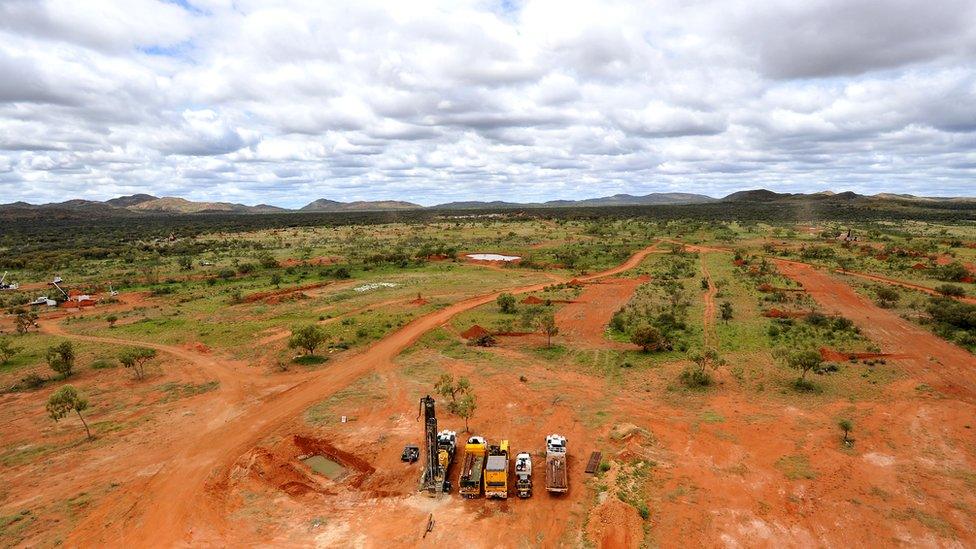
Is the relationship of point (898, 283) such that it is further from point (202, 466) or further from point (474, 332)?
point (202, 466)

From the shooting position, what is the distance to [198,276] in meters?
76.6

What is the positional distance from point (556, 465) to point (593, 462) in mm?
2179

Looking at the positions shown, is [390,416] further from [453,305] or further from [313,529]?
[453,305]

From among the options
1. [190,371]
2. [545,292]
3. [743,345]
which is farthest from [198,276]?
[743,345]

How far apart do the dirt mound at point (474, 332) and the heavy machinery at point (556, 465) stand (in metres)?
20.1

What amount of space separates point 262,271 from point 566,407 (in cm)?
6528

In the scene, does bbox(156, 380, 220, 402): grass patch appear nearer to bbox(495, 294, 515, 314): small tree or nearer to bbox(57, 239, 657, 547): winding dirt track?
bbox(57, 239, 657, 547): winding dirt track

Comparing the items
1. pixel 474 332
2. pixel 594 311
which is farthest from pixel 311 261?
pixel 594 311

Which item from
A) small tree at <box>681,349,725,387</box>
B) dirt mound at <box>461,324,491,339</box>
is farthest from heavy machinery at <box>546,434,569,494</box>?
dirt mound at <box>461,324,491,339</box>

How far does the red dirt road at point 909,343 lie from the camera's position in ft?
106

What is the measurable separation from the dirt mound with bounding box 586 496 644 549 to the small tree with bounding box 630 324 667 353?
1947 cm

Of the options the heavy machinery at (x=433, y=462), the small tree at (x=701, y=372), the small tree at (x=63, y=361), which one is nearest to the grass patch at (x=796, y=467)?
the small tree at (x=701, y=372)

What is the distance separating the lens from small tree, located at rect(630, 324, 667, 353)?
3841 centimetres

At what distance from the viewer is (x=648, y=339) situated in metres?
38.5
